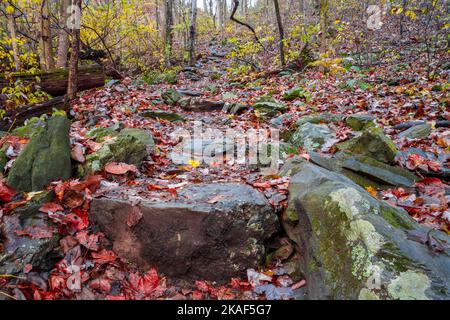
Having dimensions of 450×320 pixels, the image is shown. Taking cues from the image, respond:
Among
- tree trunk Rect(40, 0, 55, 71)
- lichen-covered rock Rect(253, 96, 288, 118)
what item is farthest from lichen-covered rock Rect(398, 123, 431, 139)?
tree trunk Rect(40, 0, 55, 71)

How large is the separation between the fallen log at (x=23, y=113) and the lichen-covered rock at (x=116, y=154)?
3.37 m

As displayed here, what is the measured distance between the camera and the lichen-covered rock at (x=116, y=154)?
404 centimetres

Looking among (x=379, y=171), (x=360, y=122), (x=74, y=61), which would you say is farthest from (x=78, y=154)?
(x=74, y=61)

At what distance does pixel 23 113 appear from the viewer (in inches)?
264

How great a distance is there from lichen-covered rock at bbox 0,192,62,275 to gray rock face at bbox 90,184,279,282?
57 centimetres

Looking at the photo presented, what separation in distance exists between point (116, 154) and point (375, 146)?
3668 mm

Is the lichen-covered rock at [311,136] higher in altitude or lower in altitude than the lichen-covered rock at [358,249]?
higher

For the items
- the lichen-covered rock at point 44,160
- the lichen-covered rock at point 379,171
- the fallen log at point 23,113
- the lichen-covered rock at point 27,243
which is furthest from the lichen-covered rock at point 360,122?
the fallen log at point 23,113

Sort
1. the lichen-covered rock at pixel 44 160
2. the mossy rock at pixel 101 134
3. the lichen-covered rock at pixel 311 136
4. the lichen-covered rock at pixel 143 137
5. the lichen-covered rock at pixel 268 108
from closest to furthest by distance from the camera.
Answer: the lichen-covered rock at pixel 44 160
the mossy rock at pixel 101 134
the lichen-covered rock at pixel 143 137
the lichen-covered rock at pixel 311 136
the lichen-covered rock at pixel 268 108

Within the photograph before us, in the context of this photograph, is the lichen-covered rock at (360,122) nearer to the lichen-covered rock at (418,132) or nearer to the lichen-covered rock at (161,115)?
the lichen-covered rock at (418,132)

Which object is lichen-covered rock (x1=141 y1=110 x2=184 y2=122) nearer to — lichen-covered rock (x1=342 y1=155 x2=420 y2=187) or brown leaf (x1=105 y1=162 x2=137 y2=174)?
brown leaf (x1=105 y1=162 x2=137 y2=174)

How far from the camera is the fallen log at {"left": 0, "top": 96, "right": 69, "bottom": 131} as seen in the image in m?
6.47
